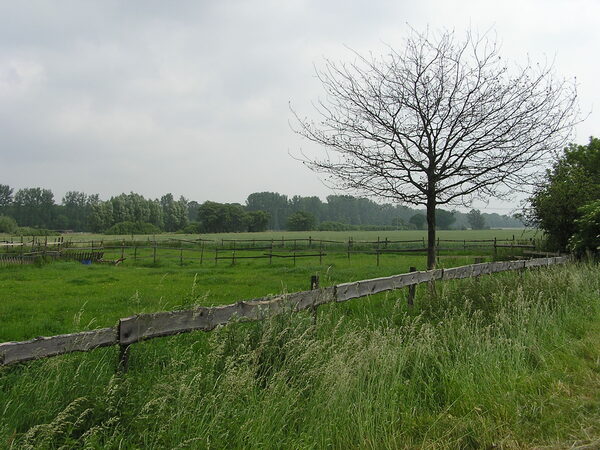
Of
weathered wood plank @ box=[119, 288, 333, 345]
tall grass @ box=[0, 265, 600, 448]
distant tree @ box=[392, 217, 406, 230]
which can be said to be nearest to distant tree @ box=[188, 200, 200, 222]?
distant tree @ box=[392, 217, 406, 230]

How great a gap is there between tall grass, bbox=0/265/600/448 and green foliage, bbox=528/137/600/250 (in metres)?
13.3

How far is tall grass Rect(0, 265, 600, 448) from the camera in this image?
9.31 feet

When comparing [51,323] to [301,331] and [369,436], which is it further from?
[369,436]

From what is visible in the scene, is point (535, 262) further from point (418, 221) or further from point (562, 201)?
point (418, 221)

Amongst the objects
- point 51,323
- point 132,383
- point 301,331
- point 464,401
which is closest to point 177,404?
point 132,383

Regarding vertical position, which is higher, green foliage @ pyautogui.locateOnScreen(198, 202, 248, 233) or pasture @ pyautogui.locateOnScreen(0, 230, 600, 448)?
green foliage @ pyautogui.locateOnScreen(198, 202, 248, 233)

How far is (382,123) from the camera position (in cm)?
958

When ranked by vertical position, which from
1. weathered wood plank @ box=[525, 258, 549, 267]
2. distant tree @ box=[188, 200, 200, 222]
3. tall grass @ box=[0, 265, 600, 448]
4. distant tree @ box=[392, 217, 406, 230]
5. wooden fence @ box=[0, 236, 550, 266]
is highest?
distant tree @ box=[188, 200, 200, 222]

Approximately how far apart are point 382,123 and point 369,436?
780cm

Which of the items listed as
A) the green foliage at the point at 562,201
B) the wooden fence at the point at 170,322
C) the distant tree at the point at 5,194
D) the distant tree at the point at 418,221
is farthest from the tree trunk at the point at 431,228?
Result: the distant tree at the point at 5,194

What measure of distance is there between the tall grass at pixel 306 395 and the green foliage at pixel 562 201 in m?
13.3

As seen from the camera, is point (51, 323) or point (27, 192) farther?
point (27, 192)

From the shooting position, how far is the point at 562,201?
1642 cm

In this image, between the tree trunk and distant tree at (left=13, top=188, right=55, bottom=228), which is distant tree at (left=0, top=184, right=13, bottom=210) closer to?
distant tree at (left=13, top=188, right=55, bottom=228)
